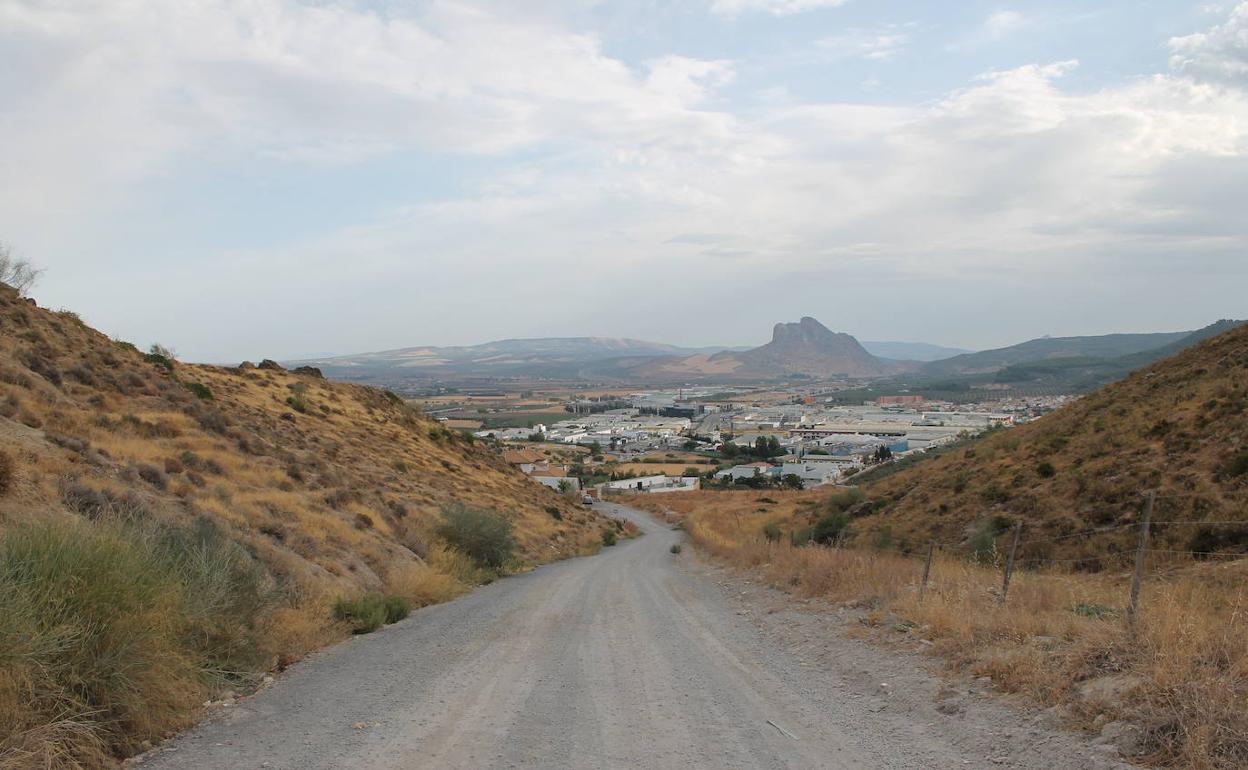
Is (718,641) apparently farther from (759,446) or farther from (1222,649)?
(759,446)

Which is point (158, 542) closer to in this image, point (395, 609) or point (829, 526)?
point (395, 609)

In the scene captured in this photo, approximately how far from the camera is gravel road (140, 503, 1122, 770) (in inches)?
250

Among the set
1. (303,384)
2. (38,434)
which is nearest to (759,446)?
(303,384)

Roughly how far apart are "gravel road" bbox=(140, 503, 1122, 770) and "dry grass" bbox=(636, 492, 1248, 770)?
43cm

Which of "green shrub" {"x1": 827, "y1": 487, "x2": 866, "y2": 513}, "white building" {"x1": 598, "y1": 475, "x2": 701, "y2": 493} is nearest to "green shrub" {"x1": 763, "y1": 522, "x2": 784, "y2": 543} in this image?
"green shrub" {"x1": 827, "y1": 487, "x2": 866, "y2": 513}

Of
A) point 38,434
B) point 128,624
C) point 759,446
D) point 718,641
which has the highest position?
point 38,434

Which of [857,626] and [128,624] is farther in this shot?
[857,626]

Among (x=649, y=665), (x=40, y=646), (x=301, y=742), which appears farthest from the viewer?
(x=649, y=665)

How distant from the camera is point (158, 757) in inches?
254

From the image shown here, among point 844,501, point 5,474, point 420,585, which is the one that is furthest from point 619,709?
point 844,501

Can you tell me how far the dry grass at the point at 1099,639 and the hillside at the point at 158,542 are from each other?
7745mm

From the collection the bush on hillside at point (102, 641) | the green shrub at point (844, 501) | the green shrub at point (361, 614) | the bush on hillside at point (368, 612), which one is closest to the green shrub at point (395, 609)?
the bush on hillside at point (368, 612)

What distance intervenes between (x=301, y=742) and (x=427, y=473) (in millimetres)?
34547

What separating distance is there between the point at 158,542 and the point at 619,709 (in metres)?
5.98
